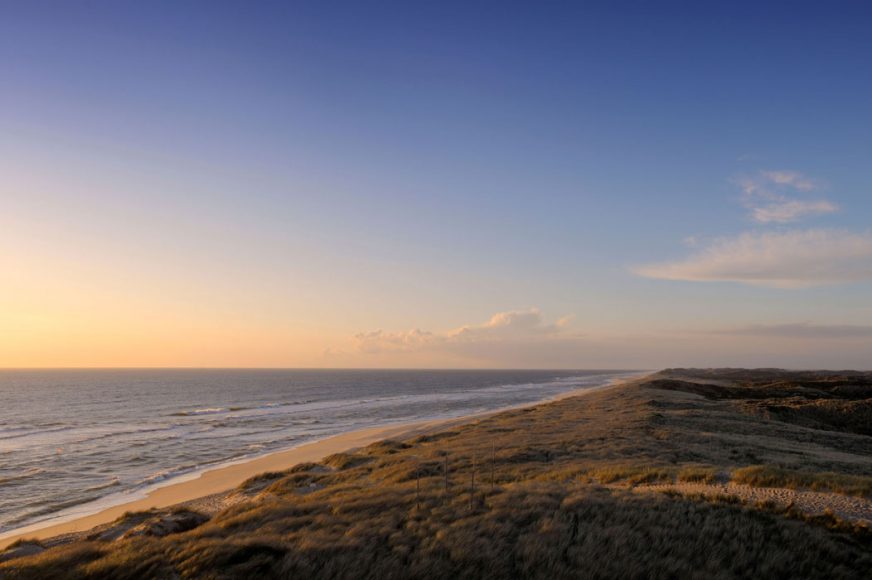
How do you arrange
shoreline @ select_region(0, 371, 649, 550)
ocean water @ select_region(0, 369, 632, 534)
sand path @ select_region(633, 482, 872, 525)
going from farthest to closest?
1. ocean water @ select_region(0, 369, 632, 534)
2. shoreline @ select_region(0, 371, 649, 550)
3. sand path @ select_region(633, 482, 872, 525)

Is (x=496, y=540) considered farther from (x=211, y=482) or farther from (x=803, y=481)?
(x=211, y=482)

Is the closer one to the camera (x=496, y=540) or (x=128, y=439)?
(x=496, y=540)

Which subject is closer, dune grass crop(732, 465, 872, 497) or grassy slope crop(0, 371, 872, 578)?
grassy slope crop(0, 371, 872, 578)

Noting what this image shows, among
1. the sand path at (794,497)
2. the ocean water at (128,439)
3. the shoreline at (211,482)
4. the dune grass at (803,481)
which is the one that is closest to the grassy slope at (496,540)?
the sand path at (794,497)

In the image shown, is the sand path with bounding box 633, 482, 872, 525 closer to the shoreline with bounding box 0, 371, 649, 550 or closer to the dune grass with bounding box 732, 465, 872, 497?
the dune grass with bounding box 732, 465, 872, 497

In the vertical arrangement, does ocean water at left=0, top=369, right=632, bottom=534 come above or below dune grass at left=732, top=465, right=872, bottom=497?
below

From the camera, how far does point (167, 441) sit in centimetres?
4644

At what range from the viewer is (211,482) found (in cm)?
2992

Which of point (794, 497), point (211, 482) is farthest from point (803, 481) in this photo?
point (211, 482)

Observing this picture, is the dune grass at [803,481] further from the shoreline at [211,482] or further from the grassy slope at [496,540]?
the shoreline at [211,482]

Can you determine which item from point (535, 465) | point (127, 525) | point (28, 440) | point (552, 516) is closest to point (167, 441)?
point (28, 440)

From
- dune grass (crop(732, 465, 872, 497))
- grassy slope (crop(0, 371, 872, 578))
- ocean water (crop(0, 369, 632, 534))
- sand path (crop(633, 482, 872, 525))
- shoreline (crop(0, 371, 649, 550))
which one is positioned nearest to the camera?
grassy slope (crop(0, 371, 872, 578))

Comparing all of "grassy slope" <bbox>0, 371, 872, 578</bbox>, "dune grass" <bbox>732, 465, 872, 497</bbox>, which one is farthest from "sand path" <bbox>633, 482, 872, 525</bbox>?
"grassy slope" <bbox>0, 371, 872, 578</bbox>

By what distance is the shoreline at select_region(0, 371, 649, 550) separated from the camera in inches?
834
